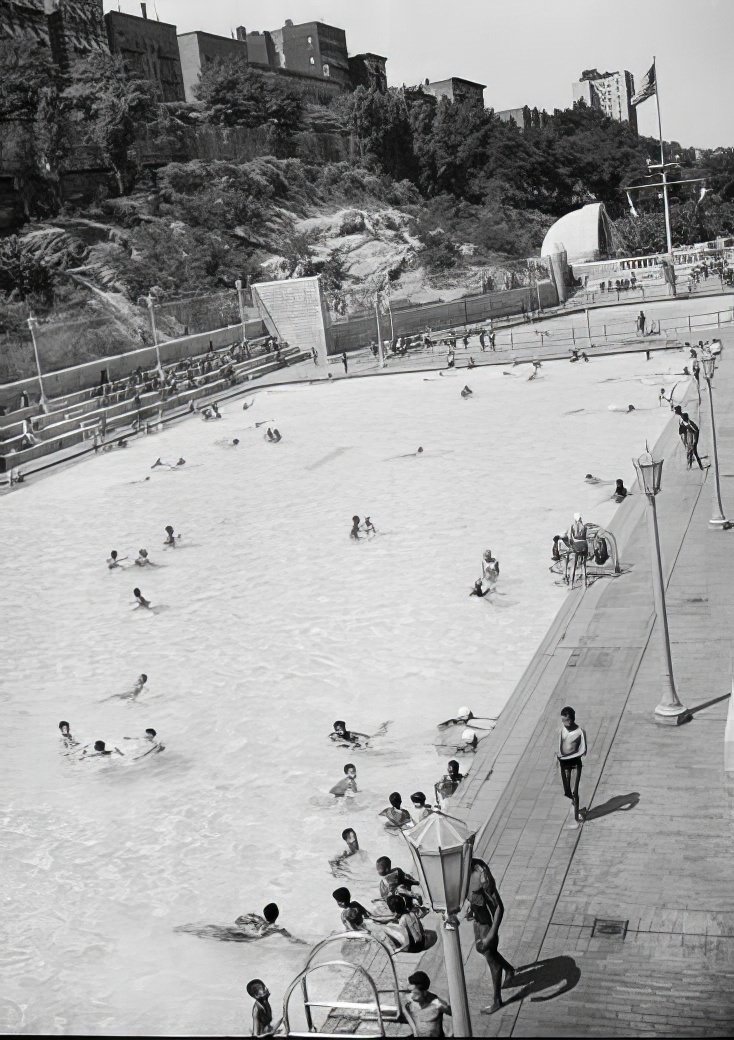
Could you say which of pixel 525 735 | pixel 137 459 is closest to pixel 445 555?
pixel 525 735

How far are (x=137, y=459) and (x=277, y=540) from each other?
10611 mm

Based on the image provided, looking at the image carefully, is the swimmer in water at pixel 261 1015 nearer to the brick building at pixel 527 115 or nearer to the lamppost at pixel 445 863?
the lamppost at pixel 445 863

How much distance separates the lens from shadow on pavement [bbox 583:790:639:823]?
8320mm

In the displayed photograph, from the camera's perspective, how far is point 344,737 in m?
11.2

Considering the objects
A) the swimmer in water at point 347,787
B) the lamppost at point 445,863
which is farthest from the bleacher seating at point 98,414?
the lamppost at point 445,863

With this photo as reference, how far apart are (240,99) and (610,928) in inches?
3137

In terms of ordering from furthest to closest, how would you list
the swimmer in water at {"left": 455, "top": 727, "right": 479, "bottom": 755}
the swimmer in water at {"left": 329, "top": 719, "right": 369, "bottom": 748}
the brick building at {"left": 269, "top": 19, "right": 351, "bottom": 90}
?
1. the brick building at {"left": 269, "top": 19, "right": 351, "bottom": 90}
2. the swimmer in water at {"left": 329, "top": 719, "right": 369, "bottom": 748}
3. the swimmer in water at {"left": 455, "top": 727, "right": 479, "bottom": 755}

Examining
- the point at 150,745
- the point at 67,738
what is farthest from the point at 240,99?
the point at 150,745

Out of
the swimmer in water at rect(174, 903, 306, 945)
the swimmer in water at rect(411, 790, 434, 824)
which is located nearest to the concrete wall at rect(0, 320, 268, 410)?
the swimmer in water at rect(411, 790, 434, 824)

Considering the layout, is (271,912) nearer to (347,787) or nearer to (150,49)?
(347,787)

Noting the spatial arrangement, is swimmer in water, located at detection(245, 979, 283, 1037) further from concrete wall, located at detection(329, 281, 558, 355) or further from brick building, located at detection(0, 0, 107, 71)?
brick building, located at detection(0, 0, 107, 71)

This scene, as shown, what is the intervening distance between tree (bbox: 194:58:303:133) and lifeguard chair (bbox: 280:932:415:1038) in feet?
253

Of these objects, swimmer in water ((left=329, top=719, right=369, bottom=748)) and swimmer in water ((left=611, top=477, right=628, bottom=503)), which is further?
swimmer in water ((left=611, top=477, right=628, bottom=503))

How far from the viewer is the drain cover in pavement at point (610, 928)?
22.3 ft
